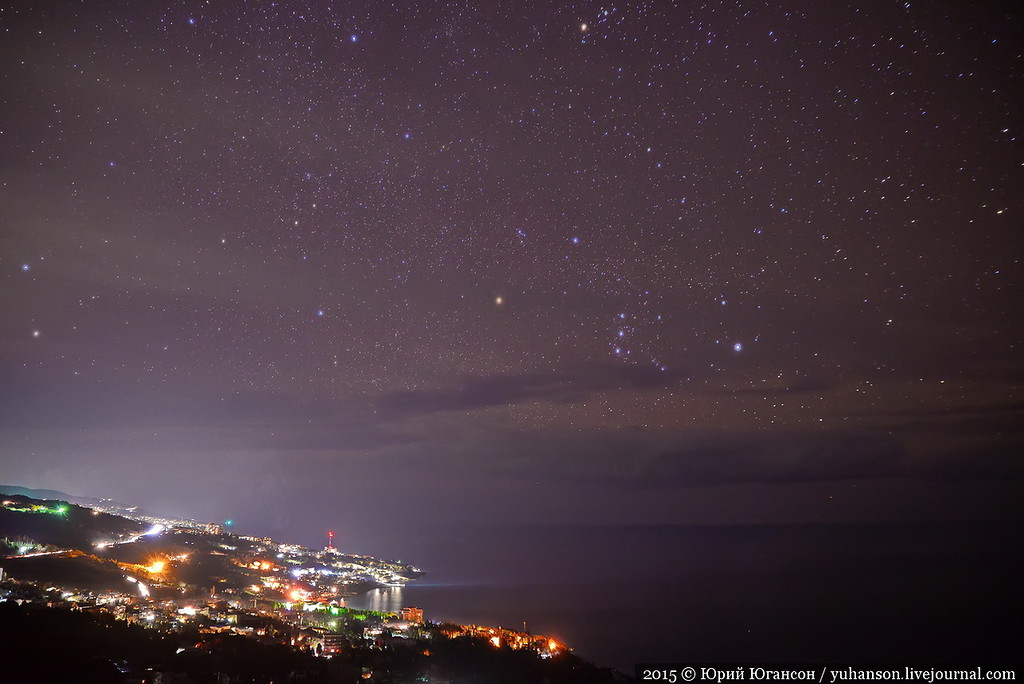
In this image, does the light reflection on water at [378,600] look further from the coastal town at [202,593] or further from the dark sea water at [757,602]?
the coastal town at [202,593]

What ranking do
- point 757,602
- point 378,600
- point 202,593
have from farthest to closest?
point 378,600 → point 757,602 → point 202,593

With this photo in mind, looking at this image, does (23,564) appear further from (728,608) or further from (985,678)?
(728,608)

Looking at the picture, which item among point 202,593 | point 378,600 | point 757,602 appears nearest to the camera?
point 202,593

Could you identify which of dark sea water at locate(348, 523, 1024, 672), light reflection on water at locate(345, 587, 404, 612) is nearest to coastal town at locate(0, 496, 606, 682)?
light reflection on water at locate(345, 587, 404, 612)

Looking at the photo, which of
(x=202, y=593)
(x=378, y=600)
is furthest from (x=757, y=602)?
(x=202, y=593)

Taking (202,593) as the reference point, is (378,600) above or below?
below

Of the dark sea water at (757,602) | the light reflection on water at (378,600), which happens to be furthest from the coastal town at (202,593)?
the dark sea water at (757,602)

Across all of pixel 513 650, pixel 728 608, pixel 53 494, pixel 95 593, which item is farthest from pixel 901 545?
pixel 53 494

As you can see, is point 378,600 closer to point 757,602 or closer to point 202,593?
point 202,593

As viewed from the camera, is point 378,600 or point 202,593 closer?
point 202,593
